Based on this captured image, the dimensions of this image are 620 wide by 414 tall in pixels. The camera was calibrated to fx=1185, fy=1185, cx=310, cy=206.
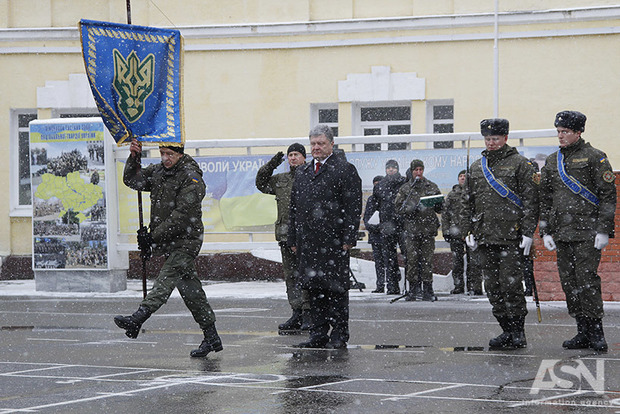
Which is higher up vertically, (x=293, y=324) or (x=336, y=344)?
(x=336, y=344)

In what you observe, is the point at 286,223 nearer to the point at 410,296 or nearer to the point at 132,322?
the point at 132,322

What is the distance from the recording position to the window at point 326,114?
2380 centimetres

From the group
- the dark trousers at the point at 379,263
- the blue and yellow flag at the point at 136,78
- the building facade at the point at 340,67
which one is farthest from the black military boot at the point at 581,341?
the building facade at the point at 340,67

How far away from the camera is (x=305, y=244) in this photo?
1071cm

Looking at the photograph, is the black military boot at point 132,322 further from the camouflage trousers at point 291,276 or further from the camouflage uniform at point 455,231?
the camouflage uniform at point 455,231

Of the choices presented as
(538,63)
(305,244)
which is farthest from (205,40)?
(305,244)

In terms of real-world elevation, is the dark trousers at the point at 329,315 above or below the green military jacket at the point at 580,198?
below

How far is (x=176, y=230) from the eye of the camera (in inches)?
395

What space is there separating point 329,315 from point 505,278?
5.28 ft

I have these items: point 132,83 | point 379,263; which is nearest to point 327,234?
point 132,83

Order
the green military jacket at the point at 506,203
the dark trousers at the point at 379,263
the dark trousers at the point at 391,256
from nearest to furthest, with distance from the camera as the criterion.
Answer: the green military jacket at the point at 506,203
the dark trousers at the point at 391,256
the dark trousers at the point at 379,263

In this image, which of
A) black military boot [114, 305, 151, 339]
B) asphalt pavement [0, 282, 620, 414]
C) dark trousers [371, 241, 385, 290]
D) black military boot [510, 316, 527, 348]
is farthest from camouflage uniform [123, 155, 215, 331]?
dark trousers [371, 241, 385, 290]

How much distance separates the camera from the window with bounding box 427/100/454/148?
23219 mm

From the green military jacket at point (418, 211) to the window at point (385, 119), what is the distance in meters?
5.93
